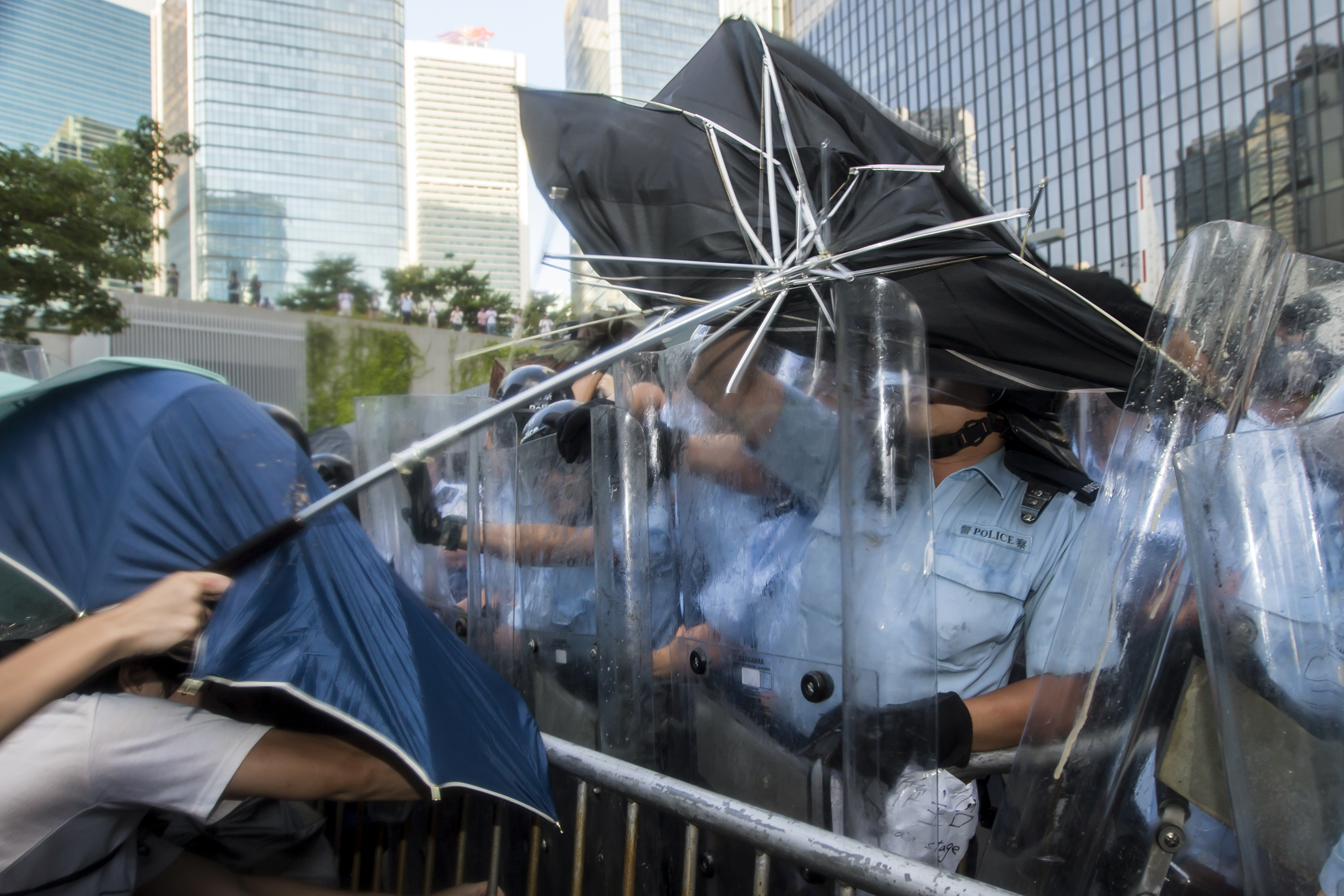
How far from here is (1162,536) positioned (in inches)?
45.8

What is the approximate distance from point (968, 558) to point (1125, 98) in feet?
132

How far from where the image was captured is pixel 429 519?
242 centimetres

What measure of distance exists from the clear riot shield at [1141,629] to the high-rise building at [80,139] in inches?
677

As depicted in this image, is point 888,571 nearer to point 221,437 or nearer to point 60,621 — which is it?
point 221,437

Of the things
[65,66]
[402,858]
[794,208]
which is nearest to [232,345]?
[65,66]

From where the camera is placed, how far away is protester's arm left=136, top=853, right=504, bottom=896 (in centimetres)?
185

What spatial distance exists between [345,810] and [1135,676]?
83.4 inches

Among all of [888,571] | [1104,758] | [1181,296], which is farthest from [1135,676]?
[1181,296]

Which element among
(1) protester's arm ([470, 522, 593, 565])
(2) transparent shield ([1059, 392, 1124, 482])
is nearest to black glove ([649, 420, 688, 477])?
(1) protester's arm ([470, 522, 593, 565])

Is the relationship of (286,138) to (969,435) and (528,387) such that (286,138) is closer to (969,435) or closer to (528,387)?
(528,387)

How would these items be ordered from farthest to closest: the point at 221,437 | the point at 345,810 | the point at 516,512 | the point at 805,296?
the point at 345,810, the point at 516,512, the point at 805,296, the point at 221,437

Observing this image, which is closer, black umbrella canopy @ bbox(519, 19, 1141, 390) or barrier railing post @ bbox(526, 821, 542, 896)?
black umbrella canopy @ bbox(519, 19, 1141, 390)

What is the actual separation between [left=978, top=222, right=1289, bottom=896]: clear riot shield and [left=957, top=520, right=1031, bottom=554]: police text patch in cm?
51

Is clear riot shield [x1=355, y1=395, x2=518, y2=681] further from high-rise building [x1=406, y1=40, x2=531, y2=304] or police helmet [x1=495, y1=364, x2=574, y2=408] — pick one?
high-rise building [x1=406, y1=40, x2=531, y2=304]
